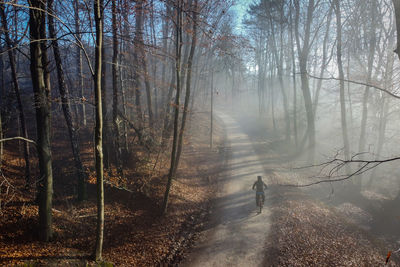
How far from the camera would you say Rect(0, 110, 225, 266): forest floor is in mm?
7129

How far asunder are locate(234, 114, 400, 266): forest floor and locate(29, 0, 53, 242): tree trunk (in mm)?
7555

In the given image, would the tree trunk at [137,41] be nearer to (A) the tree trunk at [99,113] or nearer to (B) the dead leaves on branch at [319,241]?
(A) the tree trunk at [99,113]

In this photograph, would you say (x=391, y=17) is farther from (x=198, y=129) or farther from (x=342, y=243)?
(x=198, y=129)

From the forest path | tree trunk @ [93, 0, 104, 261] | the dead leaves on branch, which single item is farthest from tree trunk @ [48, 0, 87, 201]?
the dead leaves on branch

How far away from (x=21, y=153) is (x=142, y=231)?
31.7ft

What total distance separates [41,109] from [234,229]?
832cm

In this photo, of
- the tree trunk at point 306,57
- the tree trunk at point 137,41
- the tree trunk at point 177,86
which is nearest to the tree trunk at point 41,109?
the tree trunk at point 137,41

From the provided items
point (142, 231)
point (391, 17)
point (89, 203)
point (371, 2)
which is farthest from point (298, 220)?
point (391, 17)

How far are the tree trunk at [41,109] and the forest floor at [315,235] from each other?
24.8 feet

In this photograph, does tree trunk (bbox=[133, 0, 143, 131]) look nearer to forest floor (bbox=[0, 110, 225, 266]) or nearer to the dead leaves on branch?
forest floor (bbox=[0, 110, 225, 266])

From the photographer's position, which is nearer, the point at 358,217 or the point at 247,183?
the point at 358,217

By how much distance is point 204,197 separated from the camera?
490 inches

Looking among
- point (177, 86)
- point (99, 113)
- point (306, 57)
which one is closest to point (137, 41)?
point (177, 86)

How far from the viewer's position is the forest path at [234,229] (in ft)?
25.4
